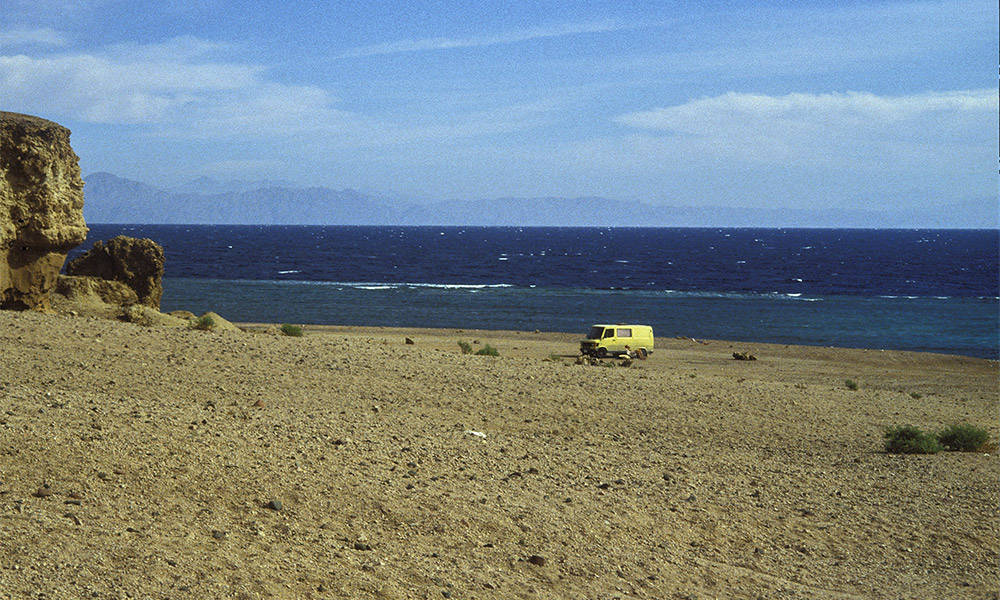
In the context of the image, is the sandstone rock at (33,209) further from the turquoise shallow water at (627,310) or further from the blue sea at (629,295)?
the turquoise shallow water at (627,310)

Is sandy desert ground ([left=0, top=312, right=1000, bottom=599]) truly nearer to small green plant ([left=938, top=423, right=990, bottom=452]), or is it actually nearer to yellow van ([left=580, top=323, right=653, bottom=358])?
small green plant ([left=938, top=423, right=990, bottom=452])

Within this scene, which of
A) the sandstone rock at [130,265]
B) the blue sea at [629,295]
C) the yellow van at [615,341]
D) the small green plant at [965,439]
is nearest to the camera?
the small green plant at [965,439]

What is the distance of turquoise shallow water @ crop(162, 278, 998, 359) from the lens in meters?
55.7

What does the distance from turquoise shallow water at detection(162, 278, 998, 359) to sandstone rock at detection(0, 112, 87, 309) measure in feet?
100

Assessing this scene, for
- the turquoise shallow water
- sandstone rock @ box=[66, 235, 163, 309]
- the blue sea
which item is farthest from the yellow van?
sandstone rock @ box=[66, 235, 163, 309]

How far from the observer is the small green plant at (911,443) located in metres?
16.3

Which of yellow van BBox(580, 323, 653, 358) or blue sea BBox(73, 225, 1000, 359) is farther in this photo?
blue sea BBox(73, 225, 1000, 359)

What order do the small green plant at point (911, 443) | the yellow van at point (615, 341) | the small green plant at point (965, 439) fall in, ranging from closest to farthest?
the small green plant at point (911, 443) < the small green plant at point (965, 439) < the yellow van at point (615, 341)

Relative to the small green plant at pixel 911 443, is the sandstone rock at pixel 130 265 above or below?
above

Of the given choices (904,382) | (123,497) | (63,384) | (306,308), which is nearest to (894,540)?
(123,497)

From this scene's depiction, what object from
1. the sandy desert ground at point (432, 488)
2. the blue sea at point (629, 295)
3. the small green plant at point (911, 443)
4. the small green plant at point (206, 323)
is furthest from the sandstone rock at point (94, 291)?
the small green plant at point (911, 443)

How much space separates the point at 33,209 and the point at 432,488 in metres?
19.5

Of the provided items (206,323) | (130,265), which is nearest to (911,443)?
(206,323)

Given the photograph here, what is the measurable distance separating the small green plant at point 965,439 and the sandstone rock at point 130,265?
29327 millimetres
